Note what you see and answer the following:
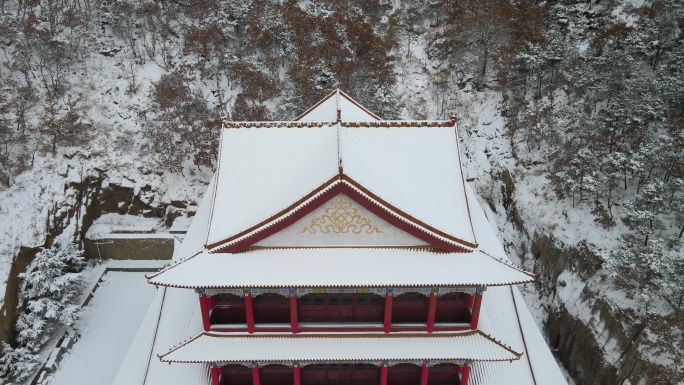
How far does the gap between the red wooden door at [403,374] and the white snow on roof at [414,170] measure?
22.7 feet

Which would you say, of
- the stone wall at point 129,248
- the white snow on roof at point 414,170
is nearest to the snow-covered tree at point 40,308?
the stone wall at point 129,248

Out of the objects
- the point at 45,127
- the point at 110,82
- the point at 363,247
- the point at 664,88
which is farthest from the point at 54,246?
the point at 664,88

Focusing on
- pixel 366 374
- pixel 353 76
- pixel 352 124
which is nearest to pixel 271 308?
pixel 366 374

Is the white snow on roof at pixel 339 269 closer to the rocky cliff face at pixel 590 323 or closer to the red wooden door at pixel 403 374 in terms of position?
the red wooden door at pixel 403 374

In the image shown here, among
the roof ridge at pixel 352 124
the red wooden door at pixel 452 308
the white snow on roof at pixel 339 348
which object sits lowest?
the white snow on roof at pixel 339 348

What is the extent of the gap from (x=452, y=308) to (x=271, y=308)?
280 inches

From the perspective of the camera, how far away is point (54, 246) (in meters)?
28.9

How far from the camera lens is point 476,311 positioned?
17.5 m

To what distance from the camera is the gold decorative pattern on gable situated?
53.8 ft

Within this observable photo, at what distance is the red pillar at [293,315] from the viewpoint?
55.8ft

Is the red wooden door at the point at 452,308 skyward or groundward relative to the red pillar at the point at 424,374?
skyward

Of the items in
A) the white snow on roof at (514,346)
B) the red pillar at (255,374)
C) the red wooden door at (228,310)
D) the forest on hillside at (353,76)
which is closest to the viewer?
the red wooden door at (228,310)

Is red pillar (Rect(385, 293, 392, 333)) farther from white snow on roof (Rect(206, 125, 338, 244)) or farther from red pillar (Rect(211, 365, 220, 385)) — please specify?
red pillar (Rect(211, 365, 220, 385))

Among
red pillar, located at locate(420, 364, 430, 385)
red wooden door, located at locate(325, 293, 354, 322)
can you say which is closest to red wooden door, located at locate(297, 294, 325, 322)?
red wooden door, located at locate(325, 293, 354, 322)
